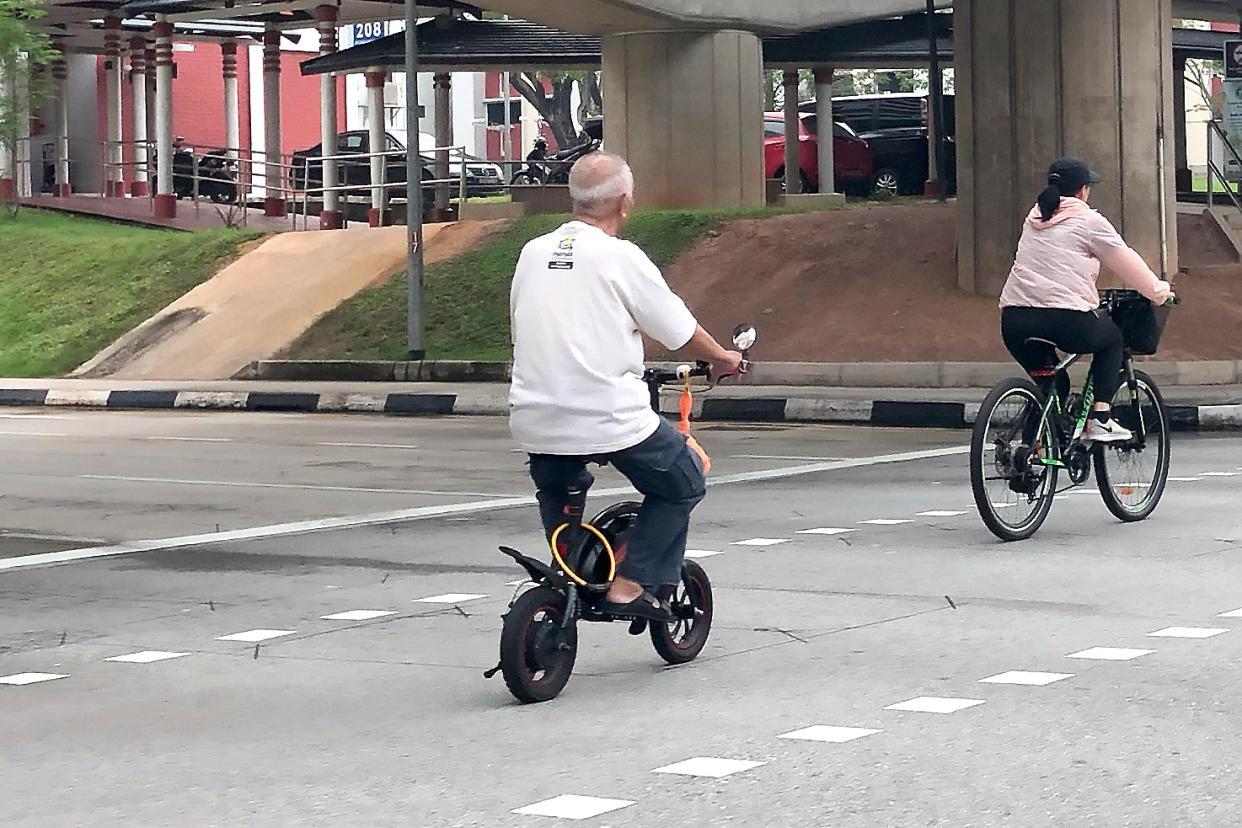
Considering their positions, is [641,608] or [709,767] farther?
[641,608]

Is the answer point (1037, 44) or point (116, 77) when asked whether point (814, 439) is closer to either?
point (1037, 44)

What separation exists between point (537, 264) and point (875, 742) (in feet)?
6.21

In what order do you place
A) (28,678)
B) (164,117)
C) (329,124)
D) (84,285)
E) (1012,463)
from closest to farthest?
1. (28,678)
2. (1012,463)
3. (84,285)
4. (164,117)
5. (329,124)

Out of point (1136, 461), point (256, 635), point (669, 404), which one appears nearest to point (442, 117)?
point (669, 404)

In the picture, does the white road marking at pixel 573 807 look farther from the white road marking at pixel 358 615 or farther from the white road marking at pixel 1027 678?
the white road marking at pixel 358 615

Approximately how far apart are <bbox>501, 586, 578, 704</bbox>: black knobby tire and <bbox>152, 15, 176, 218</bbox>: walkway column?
113ft

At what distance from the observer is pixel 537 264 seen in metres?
7.11

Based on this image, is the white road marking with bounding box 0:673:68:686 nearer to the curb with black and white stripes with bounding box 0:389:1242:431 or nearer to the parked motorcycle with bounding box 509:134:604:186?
the curb with black and white stripes with bounding box 0:389:1242:431

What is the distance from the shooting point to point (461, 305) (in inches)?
1061

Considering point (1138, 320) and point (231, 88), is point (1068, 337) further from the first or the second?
point (231, 88)

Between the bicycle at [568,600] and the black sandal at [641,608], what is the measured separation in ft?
0.06

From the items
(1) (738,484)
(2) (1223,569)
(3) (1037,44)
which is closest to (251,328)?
(3) (1037,44)

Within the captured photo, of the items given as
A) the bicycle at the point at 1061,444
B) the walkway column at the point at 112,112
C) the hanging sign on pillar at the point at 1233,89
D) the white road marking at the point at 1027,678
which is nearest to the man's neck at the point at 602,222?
the white road marking at the point at 1027,678

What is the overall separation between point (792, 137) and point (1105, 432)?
28.7 meters
